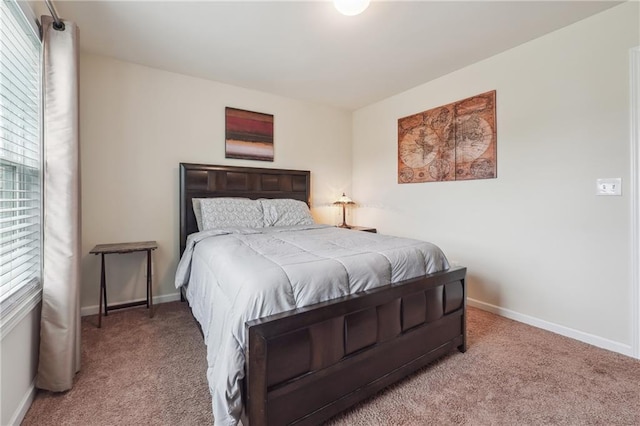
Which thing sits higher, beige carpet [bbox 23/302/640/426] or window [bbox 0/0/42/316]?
window [bbox 0/0/42/316]

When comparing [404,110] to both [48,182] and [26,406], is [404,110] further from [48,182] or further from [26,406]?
[26,406]

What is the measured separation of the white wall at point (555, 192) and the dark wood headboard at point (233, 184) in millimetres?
1801

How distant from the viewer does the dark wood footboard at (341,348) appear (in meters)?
1.24

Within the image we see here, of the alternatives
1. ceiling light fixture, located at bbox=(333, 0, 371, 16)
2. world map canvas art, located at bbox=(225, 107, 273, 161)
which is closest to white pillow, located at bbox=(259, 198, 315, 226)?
world map canvas art, located at bbox=(225, 107, 273, 161)

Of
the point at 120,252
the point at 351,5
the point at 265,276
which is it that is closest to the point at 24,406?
the point at 120,252

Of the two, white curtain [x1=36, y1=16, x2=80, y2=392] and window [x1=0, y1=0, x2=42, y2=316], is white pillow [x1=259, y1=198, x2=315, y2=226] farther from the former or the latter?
window [x1=0, y1=0, x2=42, y2=316]

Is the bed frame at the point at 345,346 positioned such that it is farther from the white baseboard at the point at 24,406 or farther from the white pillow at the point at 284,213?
the white pillow at the point at 284,213

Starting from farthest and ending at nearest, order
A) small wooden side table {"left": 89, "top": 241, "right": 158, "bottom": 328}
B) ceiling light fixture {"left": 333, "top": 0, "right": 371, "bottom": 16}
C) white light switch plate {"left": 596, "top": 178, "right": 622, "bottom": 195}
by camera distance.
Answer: small wooden side table {"left": 89, "top": 241, "right": 158, "bottom": 328} < white light switch plate {"left": 596, "top": 178, "right": 622, "bottom": 195} < ceiling light fixture {"left": 333, "top": 0, "right": 371, "bottom": 16}

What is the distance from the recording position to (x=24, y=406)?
1487 millimetres

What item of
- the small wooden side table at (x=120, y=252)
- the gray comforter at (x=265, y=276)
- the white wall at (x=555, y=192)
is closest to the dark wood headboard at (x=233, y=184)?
the small wooden side table at (x=120, y=252)

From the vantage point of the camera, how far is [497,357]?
2.03 m

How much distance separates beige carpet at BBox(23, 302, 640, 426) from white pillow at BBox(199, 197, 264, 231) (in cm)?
107

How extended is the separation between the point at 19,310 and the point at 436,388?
227cm

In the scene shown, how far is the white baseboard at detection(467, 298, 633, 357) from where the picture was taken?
2.12m
